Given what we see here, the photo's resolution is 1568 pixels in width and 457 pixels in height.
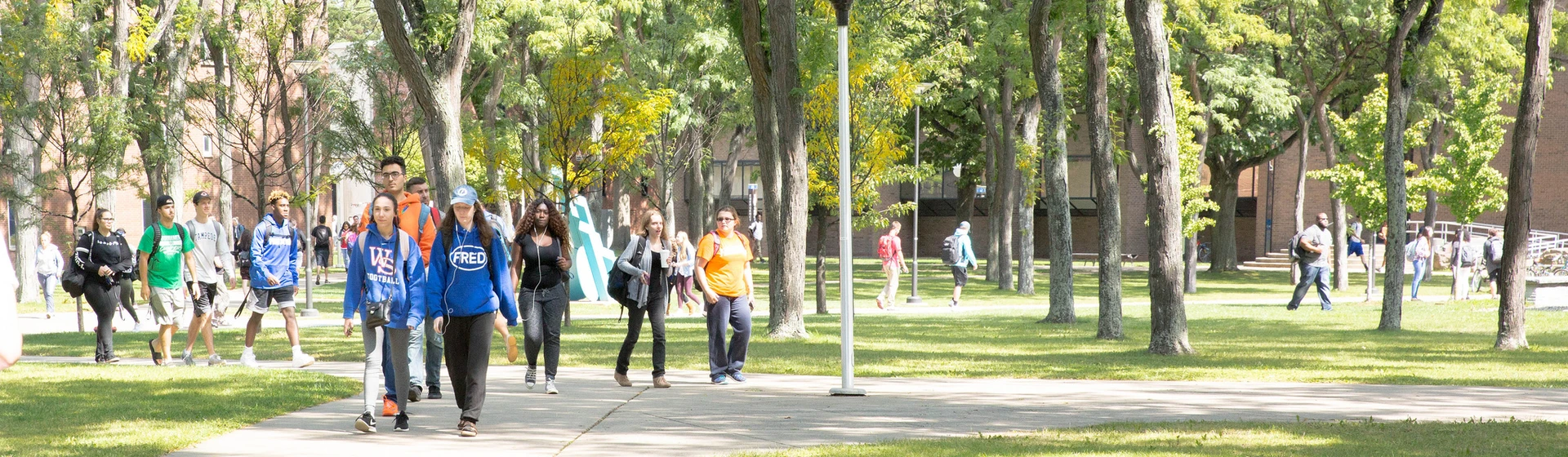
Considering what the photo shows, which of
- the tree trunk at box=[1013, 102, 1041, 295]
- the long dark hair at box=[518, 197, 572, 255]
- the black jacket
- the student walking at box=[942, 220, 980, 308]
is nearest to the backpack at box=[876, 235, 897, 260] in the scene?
the student walking at box=[942, 220, 980, 308]

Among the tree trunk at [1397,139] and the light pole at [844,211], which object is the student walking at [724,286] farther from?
the tree trunk at [1397,139]

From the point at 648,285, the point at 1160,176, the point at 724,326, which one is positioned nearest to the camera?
the point at 648,285

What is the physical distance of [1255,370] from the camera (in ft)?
38.0

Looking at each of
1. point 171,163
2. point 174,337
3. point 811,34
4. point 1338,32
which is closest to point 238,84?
point 171,163

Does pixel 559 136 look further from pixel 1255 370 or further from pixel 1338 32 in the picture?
pixel 1338 32

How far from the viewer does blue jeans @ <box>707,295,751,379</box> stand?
1066cm

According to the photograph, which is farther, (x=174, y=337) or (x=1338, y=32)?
(x=1338, y=32)

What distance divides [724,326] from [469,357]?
3.25 meters

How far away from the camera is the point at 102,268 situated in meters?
12.4

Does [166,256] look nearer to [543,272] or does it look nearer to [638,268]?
[543,272]

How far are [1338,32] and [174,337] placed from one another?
2698cm

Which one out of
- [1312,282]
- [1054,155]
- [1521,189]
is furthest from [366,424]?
[1312,282]

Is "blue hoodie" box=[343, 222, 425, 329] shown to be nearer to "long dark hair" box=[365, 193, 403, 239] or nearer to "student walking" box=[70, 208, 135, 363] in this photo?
"long dark hair" box=[365, 193, 403, 239]

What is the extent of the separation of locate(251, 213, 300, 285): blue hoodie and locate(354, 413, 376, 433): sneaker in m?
4.28
